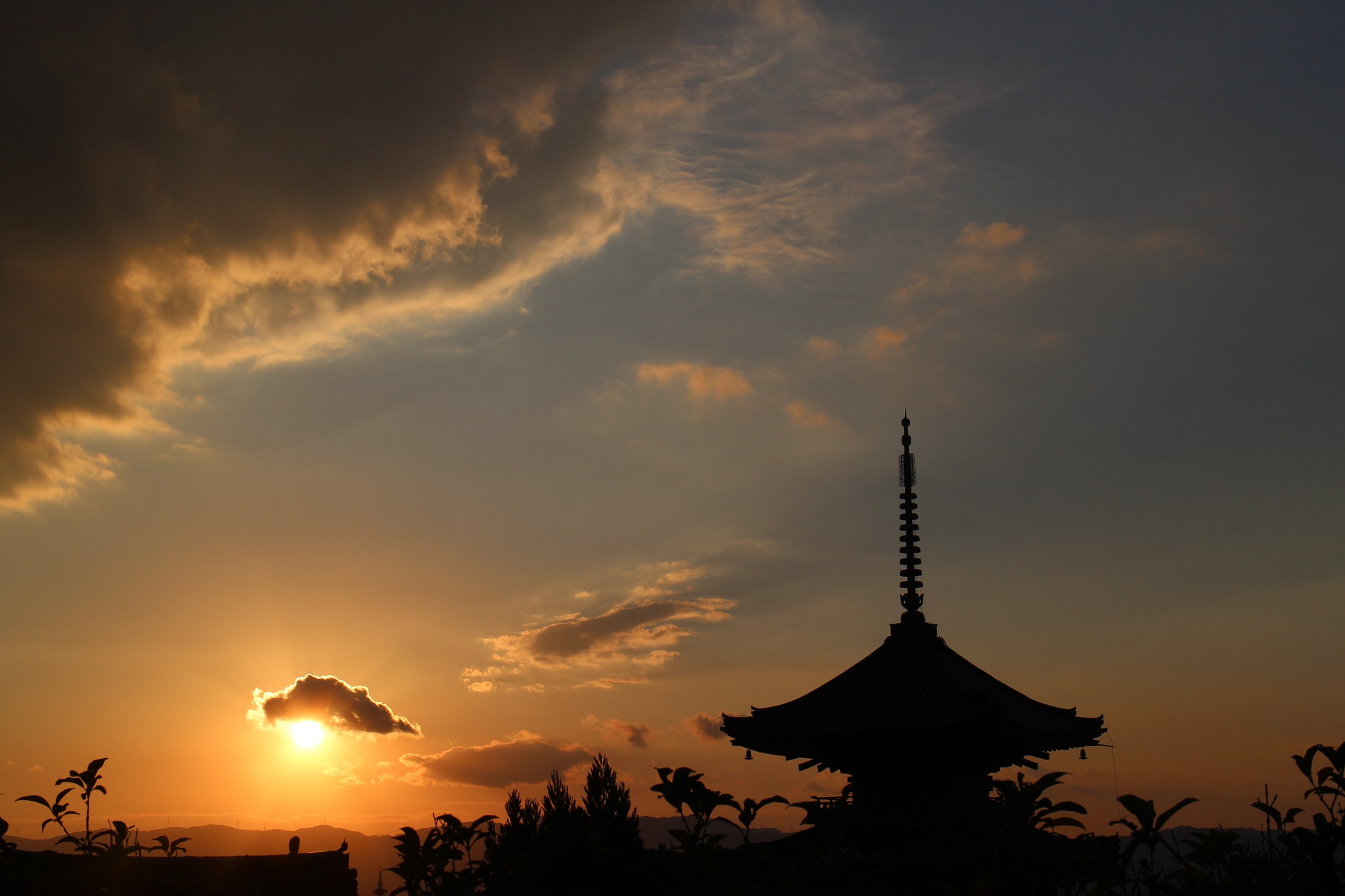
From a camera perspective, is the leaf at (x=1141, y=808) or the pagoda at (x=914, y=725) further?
the pagoda at (x=914, y=725)

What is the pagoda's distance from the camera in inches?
896

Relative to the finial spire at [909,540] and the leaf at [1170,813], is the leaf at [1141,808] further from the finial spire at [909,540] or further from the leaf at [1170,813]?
the finial spire at [909,540]

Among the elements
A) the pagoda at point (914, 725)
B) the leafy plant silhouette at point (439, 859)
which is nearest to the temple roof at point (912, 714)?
the pagoda at point (914, 725)

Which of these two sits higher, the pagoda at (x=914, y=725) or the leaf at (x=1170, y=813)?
the leaf at (x=1170, y=813)

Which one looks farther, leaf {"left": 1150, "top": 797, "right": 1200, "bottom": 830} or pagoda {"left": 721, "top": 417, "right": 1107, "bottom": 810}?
pagoda {"left": 721, "top": 417, "right": 1107, "bottom": 810}

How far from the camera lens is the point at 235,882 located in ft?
34.9

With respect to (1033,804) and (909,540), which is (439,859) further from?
(909,540)

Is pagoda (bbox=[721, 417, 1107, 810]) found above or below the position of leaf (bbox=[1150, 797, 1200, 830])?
below

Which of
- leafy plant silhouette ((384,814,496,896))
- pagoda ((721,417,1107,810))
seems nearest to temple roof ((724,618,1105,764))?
pagoda ((721,417,1107,810))

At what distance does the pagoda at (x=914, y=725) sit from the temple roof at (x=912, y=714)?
0.03 metres

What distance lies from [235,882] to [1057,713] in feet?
77.2

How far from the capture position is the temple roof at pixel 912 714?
892 inches

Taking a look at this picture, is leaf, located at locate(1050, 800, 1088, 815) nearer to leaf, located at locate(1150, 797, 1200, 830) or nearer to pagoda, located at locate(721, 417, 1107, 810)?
leaf, located at locate(1150, 797, 1200, 830)

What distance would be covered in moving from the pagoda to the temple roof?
0.03m
